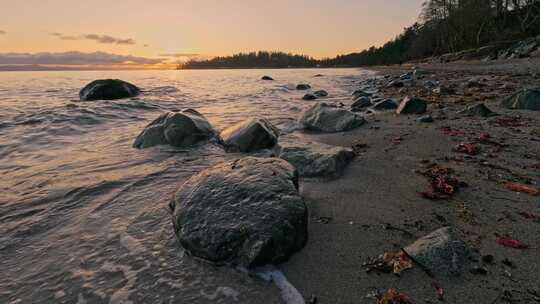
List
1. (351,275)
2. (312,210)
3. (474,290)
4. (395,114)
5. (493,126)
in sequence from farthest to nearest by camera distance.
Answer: (395,114) < (493,126) < (312,210) < (351,275) < (474,290)

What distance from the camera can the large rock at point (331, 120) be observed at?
6766 millimetres

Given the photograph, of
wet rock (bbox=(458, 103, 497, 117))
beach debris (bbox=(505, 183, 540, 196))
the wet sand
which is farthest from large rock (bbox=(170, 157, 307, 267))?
wet rock (bbox=(458, 103, 497, 117))

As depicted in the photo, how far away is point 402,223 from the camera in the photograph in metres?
2.76

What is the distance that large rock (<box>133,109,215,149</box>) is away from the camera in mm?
5918

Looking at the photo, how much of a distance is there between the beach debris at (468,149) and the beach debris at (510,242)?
2.30 metres

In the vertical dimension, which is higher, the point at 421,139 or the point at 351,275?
the point at 421,139

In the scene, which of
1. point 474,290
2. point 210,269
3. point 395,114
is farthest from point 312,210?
point 395,114

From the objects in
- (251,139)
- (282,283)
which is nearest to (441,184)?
(282,283)

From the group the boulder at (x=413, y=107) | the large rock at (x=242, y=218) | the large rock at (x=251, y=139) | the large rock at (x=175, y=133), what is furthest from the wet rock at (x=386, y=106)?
the large rock at (x=242, y=218)

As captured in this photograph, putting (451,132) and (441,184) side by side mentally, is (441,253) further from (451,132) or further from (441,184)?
(451,132)

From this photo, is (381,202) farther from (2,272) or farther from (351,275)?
(2,272)

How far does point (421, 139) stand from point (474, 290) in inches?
152

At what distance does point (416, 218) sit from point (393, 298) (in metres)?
1.15

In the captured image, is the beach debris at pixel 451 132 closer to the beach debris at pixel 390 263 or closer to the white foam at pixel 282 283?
the beach debris at pixel 390 263
